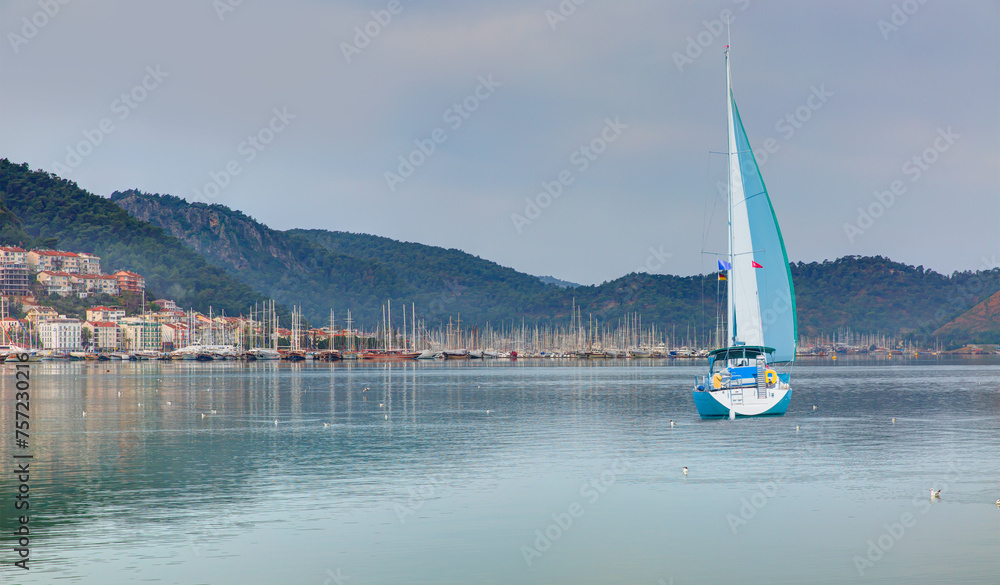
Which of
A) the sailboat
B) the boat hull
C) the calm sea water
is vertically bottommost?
the calm sea water

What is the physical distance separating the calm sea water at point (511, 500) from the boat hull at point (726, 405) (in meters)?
0.65

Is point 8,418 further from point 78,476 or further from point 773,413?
point 773,413

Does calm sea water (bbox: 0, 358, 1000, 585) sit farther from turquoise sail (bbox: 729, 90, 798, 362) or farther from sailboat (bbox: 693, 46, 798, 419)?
turquoise sail (bbox: 729, 90, 798, 362)

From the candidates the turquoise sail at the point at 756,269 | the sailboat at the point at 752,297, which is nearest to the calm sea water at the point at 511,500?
the sailboat at the point at 752,297

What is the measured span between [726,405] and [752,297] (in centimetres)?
513

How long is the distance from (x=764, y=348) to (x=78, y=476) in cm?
2928

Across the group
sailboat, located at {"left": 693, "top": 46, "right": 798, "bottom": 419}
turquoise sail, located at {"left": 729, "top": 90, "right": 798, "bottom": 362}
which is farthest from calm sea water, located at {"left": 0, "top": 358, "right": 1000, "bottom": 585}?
turquoise sail, located at {"left": 729, "top": 90, "right": 798, "bottom": 362}

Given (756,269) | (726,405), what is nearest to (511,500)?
(726,405)

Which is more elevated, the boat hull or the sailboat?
the sailboat

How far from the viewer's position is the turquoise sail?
45.5 meters

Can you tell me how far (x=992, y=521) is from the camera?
74.7 feet

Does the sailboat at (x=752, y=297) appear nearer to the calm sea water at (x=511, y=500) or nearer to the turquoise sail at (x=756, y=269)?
the turquoise sail at (x=756, y=269)

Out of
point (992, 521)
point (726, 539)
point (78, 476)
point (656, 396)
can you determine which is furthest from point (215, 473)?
point (656, 396)

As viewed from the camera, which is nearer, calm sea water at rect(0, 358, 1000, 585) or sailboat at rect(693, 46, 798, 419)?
calm sea water at rect(0, 358, 1000, 585)
